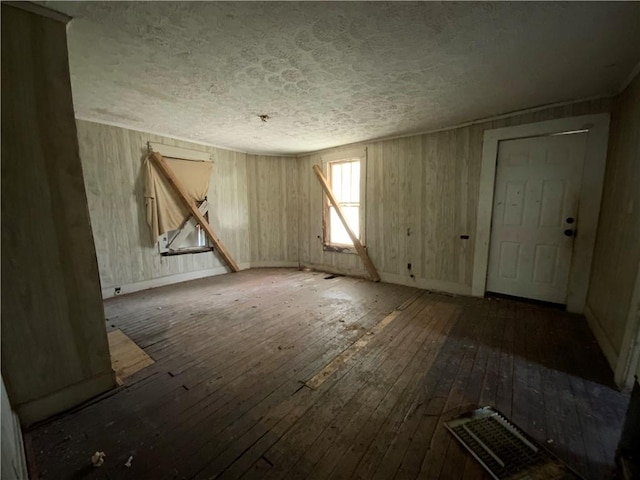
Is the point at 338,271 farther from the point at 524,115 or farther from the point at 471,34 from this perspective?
the point at 471,34

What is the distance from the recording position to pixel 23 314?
147 cm

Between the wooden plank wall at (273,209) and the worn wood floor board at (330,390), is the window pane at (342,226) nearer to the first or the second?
the wooden plank wall at (273,209)

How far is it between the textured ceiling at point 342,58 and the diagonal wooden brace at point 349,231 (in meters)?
1.61

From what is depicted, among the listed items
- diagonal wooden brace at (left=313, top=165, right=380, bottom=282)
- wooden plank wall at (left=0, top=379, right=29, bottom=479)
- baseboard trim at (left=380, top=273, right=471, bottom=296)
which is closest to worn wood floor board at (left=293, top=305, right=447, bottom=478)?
wooden plank wall at (left=0, top=379, right=29, bottom=479)

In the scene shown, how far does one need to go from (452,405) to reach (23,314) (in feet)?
8.66

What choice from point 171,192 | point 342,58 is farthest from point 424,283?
point 171,192

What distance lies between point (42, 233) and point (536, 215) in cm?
451

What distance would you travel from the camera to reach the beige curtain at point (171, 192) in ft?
12.9

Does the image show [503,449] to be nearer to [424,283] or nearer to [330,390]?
[330,390]

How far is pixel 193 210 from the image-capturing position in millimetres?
4301

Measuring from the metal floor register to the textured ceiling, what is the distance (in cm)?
235

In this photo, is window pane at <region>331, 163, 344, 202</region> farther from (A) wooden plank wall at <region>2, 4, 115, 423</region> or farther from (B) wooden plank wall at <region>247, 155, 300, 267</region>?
(A) wooden plank wall at <region>2, 4, 115, 423</region>

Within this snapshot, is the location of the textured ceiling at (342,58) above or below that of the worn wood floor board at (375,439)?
above

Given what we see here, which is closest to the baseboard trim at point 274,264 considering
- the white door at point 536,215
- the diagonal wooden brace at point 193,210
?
the diagonal wooden brace at point 193,210
